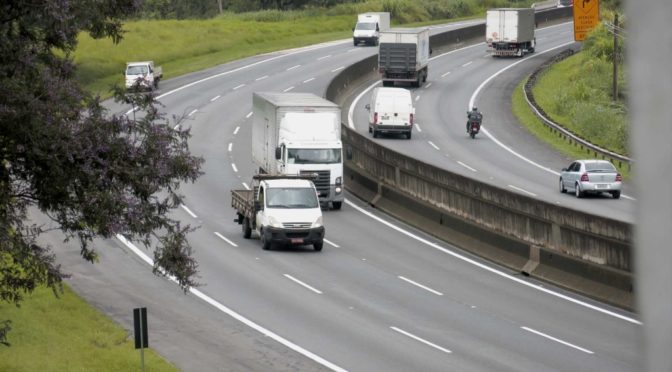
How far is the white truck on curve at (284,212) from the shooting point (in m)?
34.6

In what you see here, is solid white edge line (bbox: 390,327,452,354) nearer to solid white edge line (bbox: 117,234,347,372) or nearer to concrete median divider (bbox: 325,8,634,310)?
solid white edge line (bbox: 117,234,347,372)

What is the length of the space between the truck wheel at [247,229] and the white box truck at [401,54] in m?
40.5

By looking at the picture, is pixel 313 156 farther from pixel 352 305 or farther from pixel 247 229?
pixel 352 305

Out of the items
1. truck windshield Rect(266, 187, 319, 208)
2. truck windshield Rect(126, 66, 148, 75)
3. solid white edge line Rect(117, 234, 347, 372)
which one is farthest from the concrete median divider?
truck windshield Rect(126, 66, 148, 75)

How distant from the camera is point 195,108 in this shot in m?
70.5

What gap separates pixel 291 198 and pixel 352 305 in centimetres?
797

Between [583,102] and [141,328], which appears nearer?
[141,328]

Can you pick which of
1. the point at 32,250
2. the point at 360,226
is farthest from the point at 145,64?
the point at 32,250

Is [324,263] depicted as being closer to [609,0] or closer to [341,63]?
[341,63]

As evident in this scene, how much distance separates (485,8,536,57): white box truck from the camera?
91.4 metres

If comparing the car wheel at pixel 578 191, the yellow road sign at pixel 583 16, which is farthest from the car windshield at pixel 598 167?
the yellow road sign at pixel 583 16

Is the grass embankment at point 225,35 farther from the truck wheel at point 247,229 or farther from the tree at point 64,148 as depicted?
the tree at point 64,148

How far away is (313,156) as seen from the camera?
137 ft

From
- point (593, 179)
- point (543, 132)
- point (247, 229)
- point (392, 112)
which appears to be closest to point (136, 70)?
point (392, 112)
